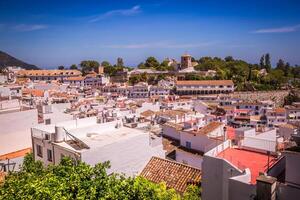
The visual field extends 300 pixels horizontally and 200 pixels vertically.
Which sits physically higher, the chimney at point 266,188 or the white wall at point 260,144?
the chimney at point 266,188

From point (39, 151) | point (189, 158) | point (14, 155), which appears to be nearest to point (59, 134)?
point (39, 151)

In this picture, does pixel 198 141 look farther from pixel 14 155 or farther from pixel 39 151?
pixel 14 155

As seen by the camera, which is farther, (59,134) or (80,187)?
(59,134)

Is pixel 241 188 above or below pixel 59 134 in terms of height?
above

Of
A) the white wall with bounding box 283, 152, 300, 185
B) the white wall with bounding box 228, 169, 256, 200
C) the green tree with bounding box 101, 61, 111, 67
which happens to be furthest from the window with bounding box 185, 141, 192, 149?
the green tree with bounding box 101, 61, 111, 67

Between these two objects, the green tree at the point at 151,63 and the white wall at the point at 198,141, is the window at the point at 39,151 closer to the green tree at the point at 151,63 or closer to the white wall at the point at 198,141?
the white wall at the point at 198,141

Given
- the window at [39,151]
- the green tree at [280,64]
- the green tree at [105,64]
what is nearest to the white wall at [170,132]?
the window at [39,151]

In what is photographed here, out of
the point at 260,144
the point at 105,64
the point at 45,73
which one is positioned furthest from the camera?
the point at 105,64

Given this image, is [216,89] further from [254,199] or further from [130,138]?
[254,199]
